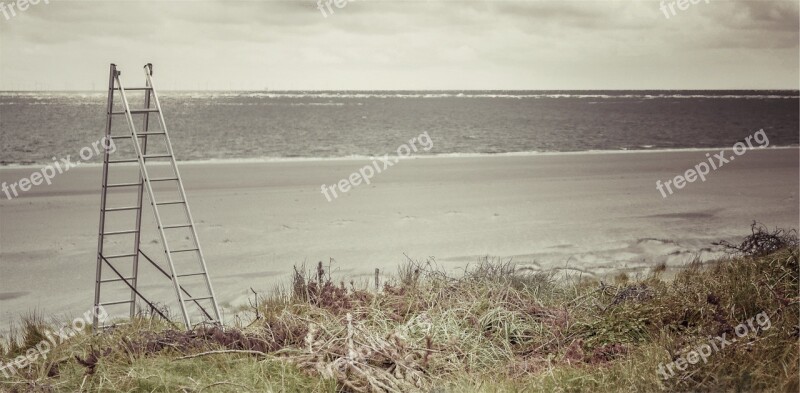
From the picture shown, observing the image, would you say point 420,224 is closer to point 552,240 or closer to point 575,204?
point 552,240

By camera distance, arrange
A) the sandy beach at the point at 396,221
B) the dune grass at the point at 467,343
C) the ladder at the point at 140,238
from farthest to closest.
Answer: the sandy beach at the point at 396,221 → the ladder at the point at 140,238 → the dune grass at the point at 467,343

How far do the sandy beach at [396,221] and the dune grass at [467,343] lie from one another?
105 inches

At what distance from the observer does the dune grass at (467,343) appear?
541 cm

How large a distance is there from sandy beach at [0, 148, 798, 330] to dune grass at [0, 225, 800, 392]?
2.66m

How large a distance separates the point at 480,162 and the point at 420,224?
449 inches

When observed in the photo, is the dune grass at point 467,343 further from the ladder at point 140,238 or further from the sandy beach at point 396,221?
the sandy beach at point 396,221

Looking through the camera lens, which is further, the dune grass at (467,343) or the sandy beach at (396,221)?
the sandy beach at (396,221)

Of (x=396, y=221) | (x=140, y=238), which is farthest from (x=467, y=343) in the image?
(x=396, y=221)

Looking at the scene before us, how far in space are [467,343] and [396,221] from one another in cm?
841

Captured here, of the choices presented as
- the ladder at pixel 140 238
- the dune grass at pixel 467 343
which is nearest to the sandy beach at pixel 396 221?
the ladder at pixel 140 238

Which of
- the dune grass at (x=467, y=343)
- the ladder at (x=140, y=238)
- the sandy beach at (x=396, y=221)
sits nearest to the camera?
the dune grass at (x=467, y=343)

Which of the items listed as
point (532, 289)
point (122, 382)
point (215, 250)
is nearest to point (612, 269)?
point (532, 289)

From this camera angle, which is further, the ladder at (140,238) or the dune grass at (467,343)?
the ladder at (140,238)

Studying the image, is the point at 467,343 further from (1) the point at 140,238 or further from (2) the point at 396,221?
(2) the point at 396,221
